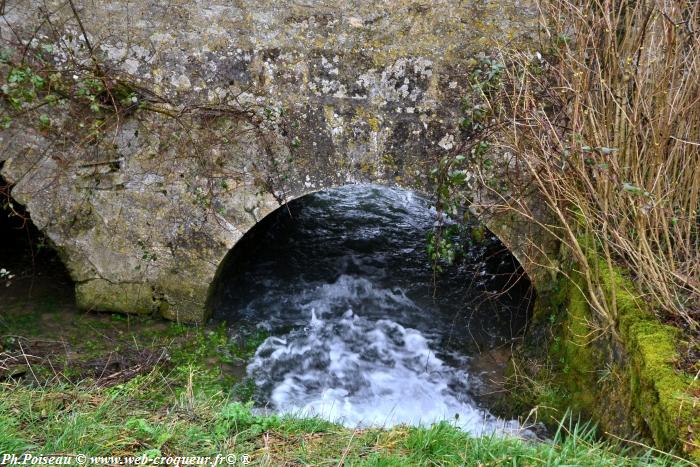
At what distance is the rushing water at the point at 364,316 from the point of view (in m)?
4.41

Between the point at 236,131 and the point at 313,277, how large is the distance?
6.82 ft

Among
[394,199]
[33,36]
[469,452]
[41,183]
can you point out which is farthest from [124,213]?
[394,199]

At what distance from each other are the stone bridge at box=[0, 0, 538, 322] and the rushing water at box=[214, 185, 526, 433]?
2.90 feet

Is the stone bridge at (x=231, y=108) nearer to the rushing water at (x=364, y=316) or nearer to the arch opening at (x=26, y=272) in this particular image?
the arch opening at (x=26, y=272)

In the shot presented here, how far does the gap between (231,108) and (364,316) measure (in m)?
2.20

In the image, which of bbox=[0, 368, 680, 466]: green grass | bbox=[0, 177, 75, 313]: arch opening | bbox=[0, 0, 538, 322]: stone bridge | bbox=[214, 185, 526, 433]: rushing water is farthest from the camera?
bbox=[0, 177, 75, 313]: arch opening

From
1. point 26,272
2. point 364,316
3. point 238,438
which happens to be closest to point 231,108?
point 364,316

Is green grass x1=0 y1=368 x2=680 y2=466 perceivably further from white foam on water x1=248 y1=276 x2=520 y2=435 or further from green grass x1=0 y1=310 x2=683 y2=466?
white foam on water x1=248 y1=276 x2=520 y2=435

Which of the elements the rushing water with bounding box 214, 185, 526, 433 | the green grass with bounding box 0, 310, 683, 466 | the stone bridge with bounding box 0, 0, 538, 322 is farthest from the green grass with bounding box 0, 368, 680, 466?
the stone bridge with bounding box 0, 0, 538, 322

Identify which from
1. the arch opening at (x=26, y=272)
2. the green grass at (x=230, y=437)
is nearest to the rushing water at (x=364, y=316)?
the green grass at (x=230, y=437)

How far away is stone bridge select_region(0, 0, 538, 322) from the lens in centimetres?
421

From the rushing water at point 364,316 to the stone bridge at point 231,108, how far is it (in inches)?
34.8

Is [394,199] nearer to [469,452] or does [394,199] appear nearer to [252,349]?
[252,349]

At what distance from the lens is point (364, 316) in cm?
547
